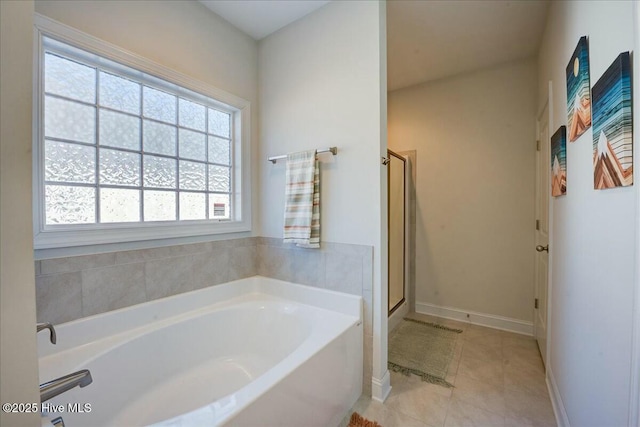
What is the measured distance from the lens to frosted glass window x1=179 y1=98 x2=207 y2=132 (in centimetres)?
190

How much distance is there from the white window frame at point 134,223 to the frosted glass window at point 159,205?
68 mm

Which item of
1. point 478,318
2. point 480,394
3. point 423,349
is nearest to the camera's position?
point 480,394

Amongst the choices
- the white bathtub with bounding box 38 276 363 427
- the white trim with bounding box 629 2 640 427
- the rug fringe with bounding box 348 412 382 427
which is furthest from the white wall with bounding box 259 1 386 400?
the white trim with bounding box 629 2 640 427

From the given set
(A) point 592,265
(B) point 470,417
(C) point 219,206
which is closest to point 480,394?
(B) point 470,417

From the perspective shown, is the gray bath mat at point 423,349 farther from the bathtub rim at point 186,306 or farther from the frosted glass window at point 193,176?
the frosted glass window at point 193,176

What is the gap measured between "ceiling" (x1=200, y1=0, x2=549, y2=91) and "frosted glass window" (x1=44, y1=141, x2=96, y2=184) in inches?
52.4

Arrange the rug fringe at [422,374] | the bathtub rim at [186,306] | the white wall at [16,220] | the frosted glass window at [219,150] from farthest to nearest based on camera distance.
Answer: the frosted glass window at [219,150]
the rug fringe at [422,374]
the bathtub rim at [186,306]
the white wall at [16,220]

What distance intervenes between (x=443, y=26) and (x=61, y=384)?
2959 mm

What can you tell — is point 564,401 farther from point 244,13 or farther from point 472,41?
point 244,13

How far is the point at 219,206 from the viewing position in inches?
84.0

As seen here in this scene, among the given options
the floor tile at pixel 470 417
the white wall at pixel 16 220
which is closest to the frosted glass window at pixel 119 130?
the white wall at pixel 16 220

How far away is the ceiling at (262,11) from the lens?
6.17 feet

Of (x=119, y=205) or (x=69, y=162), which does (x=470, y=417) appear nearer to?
(x=119, y=205)

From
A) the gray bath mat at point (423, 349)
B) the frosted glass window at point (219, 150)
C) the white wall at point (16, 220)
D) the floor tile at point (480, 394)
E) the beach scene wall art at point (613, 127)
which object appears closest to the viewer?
the white wall at point (16, 220)
